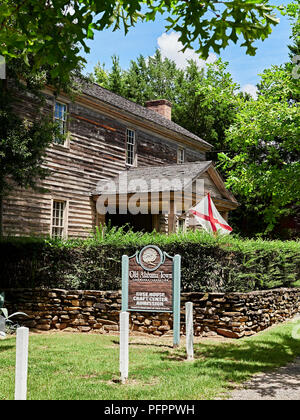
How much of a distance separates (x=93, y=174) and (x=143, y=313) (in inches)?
379

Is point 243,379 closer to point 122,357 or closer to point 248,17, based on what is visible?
point 122,357

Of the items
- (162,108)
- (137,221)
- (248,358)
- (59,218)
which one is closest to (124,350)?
(248,358)

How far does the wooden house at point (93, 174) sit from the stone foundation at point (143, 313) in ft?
10.7

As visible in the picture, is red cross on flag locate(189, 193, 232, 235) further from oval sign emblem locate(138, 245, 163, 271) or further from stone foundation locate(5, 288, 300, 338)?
oval sign emblem locate(138, 245, 163, 271)

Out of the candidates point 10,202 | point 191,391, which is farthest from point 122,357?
point 10,202

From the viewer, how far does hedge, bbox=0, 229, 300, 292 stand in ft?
36.8

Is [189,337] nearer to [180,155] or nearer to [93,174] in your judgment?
[93,174]

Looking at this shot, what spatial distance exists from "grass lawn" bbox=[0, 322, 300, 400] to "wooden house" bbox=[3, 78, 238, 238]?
19.7ft

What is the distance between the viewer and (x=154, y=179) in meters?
19.3

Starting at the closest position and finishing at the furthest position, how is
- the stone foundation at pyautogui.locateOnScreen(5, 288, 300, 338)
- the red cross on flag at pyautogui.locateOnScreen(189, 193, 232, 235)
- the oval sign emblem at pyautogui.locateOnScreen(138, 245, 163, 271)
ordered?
the oval sign emblem at pyautogui.locateOnScreen(138, 245, 163, 271)
the stone foundation at pyautogui.locateOnScreen(5, 288, 300, 338)
the red cross on flag at pyautogui.locateOnScreen(189, 193, 232, 235)

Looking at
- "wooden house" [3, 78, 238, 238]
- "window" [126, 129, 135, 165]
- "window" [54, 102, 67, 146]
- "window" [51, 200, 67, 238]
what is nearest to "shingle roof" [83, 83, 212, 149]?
"wooden house" [3, 78, 238, 238]

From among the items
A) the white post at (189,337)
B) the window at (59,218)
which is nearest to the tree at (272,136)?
the white post at (189,337)

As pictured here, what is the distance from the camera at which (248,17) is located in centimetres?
585
